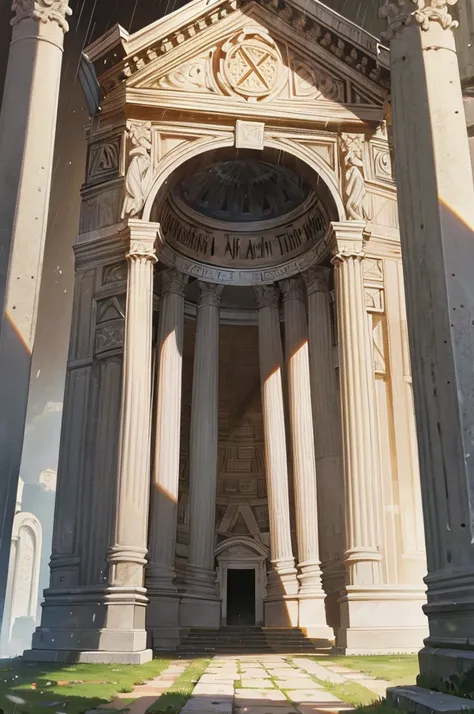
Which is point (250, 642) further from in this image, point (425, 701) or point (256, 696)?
point (425, 701)

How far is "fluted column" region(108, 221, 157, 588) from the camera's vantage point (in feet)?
48.6

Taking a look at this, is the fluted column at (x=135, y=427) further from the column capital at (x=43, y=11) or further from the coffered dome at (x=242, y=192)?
the column capital at (x=43, y=11)

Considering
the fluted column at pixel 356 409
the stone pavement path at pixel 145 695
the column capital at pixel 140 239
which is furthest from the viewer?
the column capital at pixel 140 239

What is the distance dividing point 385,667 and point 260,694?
4.10 meters

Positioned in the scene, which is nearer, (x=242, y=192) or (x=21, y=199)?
(x=21, y=199)

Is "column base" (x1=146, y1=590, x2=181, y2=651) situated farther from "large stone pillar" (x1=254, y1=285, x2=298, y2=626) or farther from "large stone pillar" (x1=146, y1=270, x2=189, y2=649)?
"large stone pillar" (x1=254, y1=285, x2=298, y2=626)

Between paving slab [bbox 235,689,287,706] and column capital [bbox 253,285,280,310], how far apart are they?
55.5ft

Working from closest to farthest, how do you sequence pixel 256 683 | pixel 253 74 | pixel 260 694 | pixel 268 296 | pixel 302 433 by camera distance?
pixel 260 694 < pixel 256 683 < pixel 253 74 < pixel 302 433 < pixel 268 296

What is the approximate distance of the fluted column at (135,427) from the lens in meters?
14.8

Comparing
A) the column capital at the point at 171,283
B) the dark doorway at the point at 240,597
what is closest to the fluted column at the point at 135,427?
the column capital at the point at 171,283

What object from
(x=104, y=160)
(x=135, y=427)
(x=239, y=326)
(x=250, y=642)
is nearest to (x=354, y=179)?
(x=104, y=160)

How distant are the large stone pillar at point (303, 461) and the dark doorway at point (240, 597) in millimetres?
6968

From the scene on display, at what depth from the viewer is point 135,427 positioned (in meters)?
15.9

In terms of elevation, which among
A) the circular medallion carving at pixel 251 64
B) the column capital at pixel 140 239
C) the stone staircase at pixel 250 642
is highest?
the circular medallion carving at pixel 251 64
